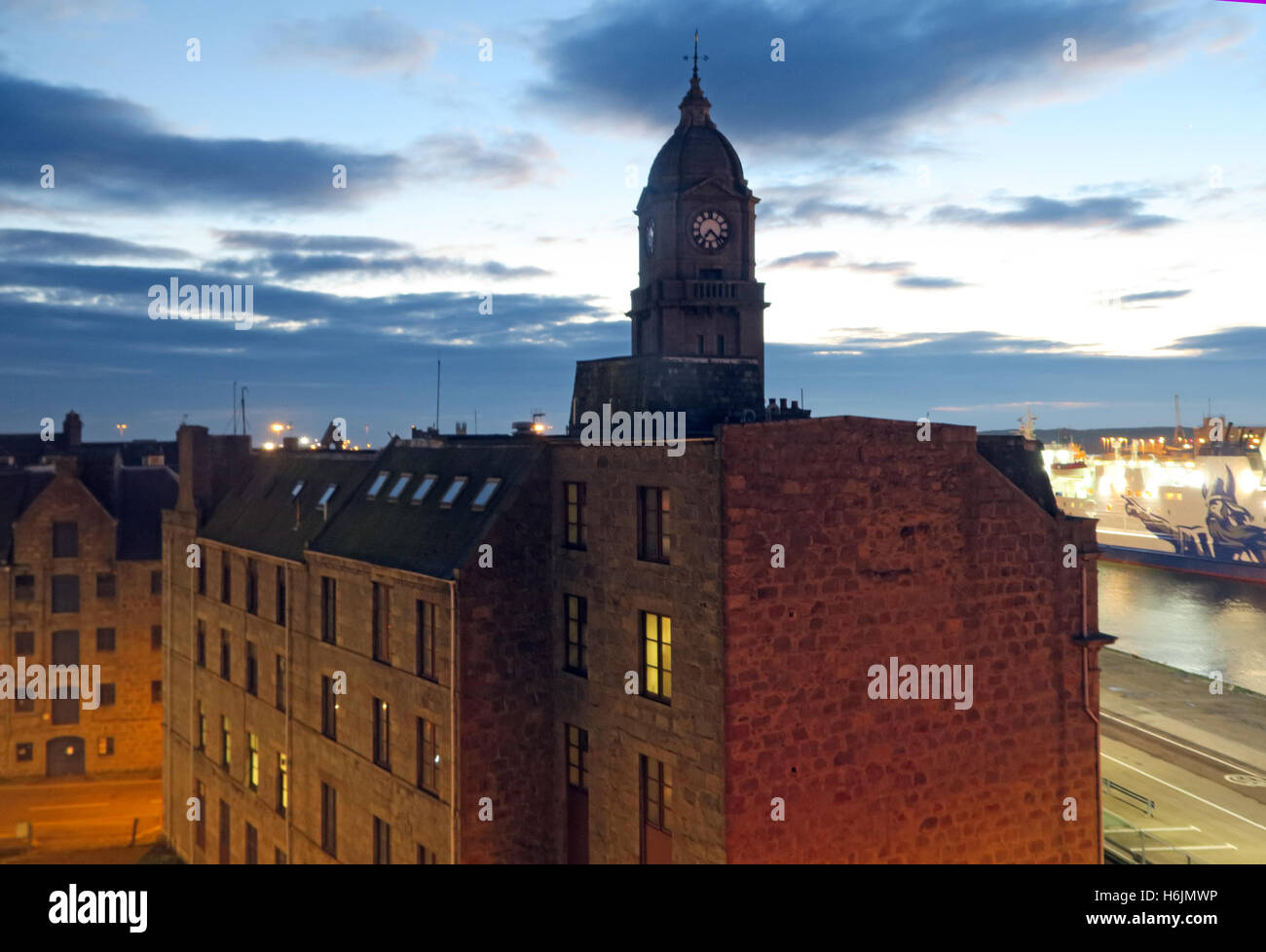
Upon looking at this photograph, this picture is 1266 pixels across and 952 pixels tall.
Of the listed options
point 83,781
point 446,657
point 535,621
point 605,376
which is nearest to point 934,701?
point 535,621

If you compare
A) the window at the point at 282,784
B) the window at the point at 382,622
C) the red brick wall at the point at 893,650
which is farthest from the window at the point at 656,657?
the window at the point at 282,784

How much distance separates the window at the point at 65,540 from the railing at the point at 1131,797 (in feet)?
191

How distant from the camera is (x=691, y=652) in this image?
72.2 feet

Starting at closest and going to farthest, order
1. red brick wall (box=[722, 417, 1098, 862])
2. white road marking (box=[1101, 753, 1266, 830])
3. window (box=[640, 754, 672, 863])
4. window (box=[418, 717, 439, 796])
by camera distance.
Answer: red brick wall (box=[722, 417, 1098, 862]), window (box=[640, 754, 672, 863]), window (box=[418, 717, 439, 796]), white road marking (box=[1101, 753, 1266, 830])

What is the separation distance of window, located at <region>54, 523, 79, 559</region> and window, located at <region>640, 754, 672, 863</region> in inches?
1915

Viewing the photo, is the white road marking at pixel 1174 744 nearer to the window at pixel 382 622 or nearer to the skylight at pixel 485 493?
the skylight at pixel 485 493

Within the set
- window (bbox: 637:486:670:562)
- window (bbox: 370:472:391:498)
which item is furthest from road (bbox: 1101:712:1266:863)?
window (bbox: 370:472:391:498)

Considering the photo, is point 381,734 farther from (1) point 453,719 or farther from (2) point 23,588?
(2) point 23,588

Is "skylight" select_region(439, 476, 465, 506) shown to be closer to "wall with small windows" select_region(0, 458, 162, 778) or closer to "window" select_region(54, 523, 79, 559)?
"wall with small windows" select_region(0, 458, 162, 778)

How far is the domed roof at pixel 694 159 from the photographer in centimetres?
7056


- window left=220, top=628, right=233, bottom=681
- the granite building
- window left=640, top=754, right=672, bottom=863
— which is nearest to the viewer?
the granite building

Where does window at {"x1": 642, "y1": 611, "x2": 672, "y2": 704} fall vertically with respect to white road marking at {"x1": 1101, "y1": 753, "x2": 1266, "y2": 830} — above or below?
above

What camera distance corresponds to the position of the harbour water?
288 feet
